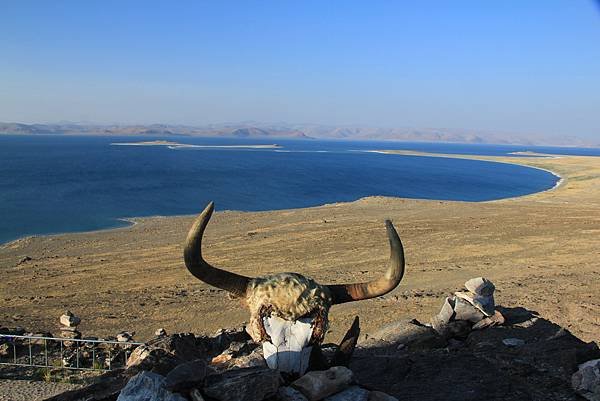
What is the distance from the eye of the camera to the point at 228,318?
59.2 feet

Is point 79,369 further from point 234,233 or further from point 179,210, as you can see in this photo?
point 179,210

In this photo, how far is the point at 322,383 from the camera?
5234mm

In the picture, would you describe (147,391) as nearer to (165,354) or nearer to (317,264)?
(165,354)

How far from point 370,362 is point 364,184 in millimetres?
91659

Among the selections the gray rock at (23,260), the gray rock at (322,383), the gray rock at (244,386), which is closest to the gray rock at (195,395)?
the gray rock at (244,386)

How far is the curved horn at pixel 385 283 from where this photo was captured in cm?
559

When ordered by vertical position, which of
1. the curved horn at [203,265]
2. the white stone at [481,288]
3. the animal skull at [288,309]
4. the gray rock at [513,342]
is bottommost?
the gray rock at [513,342]

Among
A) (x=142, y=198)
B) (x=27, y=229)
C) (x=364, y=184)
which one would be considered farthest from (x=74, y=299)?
(x=364, y=184)

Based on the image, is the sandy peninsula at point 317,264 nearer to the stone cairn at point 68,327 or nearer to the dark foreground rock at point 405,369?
the stone cairn at point 68,327

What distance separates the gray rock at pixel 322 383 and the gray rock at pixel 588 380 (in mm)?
4328

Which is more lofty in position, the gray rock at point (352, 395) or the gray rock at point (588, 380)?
the gray rock at point (352, 395)

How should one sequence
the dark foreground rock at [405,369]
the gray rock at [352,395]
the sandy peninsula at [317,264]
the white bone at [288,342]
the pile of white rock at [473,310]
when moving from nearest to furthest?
the dark foreground rock at [405,369], the gray rock at [352,395], the white bone at [288,342], the pile of white rock at [473,310], the sandy peninsula at [317,264]

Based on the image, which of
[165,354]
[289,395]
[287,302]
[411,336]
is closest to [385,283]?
[287,302]

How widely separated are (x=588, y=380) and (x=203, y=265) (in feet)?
19.8
